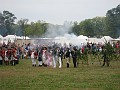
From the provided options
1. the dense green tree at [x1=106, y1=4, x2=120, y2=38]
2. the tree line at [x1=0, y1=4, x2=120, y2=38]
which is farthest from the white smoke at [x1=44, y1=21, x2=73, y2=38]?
the dense green tree at [x1=106, y1=4, x2=120, y2=38]

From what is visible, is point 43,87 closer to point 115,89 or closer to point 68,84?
point 68,84

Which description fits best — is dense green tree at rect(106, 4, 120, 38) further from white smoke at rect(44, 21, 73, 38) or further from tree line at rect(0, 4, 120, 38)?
white smoke at rect(44, 21, 73, 38)

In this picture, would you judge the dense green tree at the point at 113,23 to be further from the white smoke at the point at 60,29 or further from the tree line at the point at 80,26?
the white smoke at the point at 60,29

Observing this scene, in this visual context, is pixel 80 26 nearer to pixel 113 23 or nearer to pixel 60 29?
pixel 60 29

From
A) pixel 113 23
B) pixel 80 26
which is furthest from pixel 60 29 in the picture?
pixel 113 23

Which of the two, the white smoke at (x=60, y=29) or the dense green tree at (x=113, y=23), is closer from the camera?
the dense green tree at (x=113, y=23)

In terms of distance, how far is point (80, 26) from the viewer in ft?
392

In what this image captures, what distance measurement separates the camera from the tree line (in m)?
100

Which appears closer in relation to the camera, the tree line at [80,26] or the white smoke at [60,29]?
the tree line at [80,26]

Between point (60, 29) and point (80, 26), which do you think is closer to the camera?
point (80, 26)

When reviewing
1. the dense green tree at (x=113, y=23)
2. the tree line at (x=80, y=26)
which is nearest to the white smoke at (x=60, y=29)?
the tree line at (x=80, y=26)

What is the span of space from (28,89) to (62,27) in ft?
394

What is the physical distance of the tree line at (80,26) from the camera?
3939 inches

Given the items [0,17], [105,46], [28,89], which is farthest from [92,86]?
[0,17]
